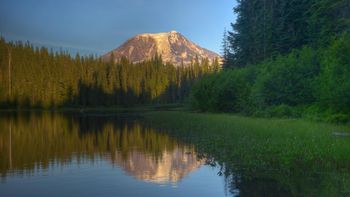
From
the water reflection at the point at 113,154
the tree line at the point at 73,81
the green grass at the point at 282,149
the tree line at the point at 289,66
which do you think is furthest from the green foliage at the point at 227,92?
the tree line at the point at 73,81

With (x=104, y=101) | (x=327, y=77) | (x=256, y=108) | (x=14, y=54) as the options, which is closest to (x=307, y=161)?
(x=327, y=77)

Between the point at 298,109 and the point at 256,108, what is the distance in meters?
8.88

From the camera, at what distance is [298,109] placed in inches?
1929

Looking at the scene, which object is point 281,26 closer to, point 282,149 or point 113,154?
point 113,154

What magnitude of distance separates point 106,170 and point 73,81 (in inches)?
5815

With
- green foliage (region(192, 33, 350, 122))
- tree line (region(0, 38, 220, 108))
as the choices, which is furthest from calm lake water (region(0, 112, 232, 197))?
tree line (region(0, 38, 220, 108))

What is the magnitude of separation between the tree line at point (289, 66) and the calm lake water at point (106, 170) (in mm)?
15937

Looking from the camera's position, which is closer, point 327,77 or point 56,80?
point 327,77

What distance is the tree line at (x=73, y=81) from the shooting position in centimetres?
15662

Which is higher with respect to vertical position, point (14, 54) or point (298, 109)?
point (14, 54)

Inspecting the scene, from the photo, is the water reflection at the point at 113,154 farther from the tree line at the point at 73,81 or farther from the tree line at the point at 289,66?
the tree line at the point at 73,81

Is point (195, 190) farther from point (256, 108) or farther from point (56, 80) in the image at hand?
point (56, 80)

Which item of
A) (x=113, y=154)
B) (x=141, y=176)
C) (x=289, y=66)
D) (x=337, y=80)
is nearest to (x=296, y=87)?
(x=289, y=66)

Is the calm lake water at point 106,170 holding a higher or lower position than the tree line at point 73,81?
lower
